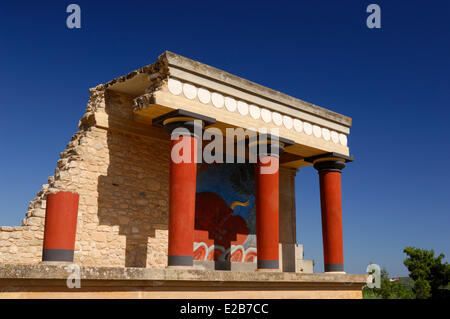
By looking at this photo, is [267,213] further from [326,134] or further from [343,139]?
[343,139]

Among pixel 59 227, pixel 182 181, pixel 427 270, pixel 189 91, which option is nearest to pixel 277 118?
pixel 189 91

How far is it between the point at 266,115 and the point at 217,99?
5.29 feet

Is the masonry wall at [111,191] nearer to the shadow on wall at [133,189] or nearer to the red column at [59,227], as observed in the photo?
the shadow on wall at [133,189]

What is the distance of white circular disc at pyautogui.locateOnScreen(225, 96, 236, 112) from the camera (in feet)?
34.0

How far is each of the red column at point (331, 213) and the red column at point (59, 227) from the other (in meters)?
7.69

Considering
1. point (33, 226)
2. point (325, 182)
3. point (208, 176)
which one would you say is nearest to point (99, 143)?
point (33, 226)

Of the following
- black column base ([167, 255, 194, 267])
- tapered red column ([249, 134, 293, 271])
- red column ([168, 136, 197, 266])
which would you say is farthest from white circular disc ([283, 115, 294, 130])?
black column base ([167, 255, 194, 267])

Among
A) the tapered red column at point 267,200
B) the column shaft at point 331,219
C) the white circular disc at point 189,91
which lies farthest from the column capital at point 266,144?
the column shaft at point 331,219

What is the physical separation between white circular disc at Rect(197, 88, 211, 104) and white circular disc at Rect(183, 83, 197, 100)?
0.40ft

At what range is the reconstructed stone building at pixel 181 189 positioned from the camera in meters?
8.61

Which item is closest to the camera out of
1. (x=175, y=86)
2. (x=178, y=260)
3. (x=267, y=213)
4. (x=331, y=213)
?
(x=178, y=260)

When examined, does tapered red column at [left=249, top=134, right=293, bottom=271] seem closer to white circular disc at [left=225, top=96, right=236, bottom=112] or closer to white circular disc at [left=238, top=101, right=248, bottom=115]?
white circular disc at [left=238, top=101, right=248, bottom=115]

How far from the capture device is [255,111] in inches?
432
